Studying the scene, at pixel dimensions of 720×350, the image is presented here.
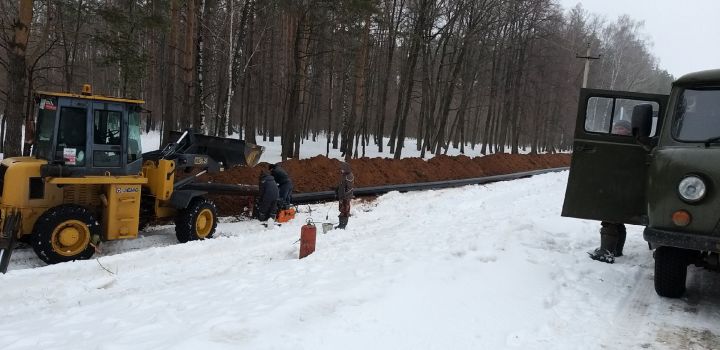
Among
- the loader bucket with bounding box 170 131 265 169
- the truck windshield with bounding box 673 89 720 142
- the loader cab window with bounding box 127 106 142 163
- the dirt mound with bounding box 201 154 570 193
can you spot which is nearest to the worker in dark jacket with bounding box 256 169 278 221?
the loader bucket with bounding box 170 131 265 169

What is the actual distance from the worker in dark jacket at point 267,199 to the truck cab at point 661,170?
260 inches

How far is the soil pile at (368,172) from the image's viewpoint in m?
13.4

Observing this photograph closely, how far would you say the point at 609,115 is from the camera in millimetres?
6391

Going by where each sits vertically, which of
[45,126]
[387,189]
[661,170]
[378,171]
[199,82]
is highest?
[199,82]

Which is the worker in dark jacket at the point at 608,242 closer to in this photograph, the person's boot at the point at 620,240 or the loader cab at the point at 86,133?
the person's boot at the point at 620,240

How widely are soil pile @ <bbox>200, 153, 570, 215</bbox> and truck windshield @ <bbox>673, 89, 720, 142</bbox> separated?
966 cm

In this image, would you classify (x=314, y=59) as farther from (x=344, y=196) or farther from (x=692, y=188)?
(x=692, y=188)

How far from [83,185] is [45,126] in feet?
3.79

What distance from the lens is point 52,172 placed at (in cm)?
755

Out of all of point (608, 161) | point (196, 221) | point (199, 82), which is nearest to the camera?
point (608, 161)

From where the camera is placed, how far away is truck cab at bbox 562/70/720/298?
15.2 ft

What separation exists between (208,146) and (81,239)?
3.98 m

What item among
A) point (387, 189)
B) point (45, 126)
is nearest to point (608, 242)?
point (387, 189)

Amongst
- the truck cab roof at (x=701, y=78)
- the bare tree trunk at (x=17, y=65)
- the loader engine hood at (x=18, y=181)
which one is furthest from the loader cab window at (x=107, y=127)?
the truck cab roof at (x=701, y=78)
